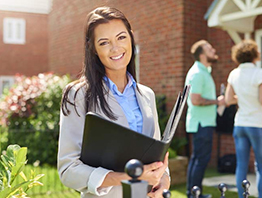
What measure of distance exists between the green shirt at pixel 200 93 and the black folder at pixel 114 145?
308 centimetres

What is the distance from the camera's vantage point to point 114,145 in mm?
1495

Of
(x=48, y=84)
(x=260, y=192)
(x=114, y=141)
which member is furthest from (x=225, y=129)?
(x=114, y=141)

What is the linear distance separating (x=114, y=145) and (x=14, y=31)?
18.3 metres

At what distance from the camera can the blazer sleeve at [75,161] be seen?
1.59 metres

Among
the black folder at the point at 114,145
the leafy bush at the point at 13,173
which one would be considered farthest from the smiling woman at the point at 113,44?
the leafy bush at the point at 13,173

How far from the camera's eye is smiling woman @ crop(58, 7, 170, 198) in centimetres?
160

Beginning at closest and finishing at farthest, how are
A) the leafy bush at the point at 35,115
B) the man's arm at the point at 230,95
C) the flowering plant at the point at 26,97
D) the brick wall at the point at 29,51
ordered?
the man's arm at the point at 230,95 < the leafy bush at the point at 35,115 < the flowering plant at the point at 26,97 < the brick wall at the point at 29,51

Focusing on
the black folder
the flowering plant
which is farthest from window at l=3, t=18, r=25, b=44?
the black folder

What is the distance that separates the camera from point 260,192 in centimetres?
413

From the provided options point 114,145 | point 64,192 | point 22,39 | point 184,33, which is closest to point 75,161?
point 114,145

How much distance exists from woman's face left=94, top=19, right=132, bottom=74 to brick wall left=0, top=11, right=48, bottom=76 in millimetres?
16320

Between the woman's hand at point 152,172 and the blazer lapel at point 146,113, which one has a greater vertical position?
the blazer lapel at point 146,113

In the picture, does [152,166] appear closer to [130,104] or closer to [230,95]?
[130,104]

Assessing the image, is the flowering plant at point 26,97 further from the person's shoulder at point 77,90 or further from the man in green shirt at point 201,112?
the person's shoulder at point 77,90
